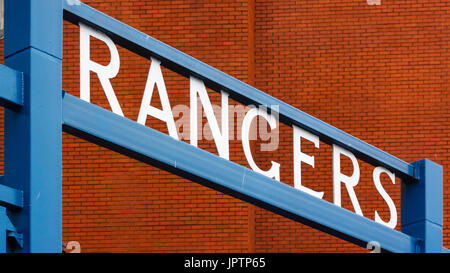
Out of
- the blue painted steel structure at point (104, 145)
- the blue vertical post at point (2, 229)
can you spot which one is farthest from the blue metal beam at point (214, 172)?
the blue vertical post at point (2, 229)

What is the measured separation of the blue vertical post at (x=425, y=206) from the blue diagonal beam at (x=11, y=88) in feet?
9.19

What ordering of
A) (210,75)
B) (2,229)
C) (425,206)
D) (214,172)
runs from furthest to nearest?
(425,206) < (210,75) < (214,172) < (2,229)

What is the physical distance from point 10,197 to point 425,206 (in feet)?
9.34

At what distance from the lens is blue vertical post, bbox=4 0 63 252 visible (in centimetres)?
326

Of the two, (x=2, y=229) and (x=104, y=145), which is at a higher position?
(x=104, y=145)

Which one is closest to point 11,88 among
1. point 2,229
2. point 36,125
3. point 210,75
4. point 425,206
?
point 36,125

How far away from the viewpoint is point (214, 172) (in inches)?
152

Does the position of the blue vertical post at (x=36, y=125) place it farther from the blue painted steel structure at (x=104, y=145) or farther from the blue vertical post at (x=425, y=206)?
the blue vertical post at (x=425, y=206)

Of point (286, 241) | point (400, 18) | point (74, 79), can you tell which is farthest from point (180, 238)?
point (400, 18)

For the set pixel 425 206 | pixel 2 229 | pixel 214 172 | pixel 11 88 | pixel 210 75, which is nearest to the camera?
pixel 2 229

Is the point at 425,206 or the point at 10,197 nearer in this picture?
the point at 10,197

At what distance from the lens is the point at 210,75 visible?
3996mm

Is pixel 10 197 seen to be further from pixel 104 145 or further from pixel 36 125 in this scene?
pixel 104 145

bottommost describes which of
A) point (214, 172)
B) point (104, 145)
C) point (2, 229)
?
point (2, 229)
